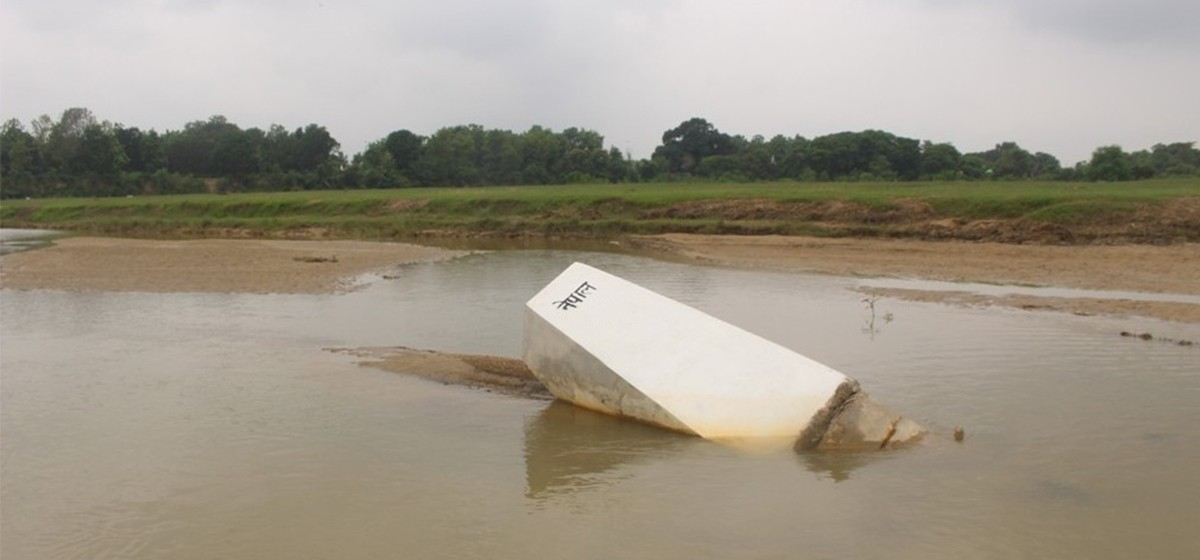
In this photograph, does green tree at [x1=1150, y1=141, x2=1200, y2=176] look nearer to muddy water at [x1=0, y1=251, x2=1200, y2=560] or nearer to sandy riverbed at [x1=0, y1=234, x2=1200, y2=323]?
sandy riverbed at [x1=0, y1=234, x2=1200, y2=323]

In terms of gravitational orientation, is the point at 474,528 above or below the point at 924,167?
below

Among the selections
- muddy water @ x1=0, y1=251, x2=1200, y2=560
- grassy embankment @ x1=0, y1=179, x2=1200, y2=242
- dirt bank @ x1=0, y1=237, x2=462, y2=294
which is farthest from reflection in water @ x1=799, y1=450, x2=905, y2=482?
grassy embankment @ x1=0, y1=179, x2=1200, y2=242

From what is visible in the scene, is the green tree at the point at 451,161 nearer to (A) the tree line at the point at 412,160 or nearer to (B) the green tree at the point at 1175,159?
(A) the tree line at the point at 412,160

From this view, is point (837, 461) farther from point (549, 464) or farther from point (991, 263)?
point (991, 263)

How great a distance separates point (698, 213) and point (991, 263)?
13.5 m

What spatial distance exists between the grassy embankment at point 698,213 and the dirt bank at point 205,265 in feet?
24.3

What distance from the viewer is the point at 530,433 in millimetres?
8664

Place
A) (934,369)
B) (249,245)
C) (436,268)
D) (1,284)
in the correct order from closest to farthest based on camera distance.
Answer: (934,369)
(1,284)
(436,268)
(249,245)

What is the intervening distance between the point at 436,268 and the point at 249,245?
848 centimetres

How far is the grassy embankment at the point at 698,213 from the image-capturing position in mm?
25250

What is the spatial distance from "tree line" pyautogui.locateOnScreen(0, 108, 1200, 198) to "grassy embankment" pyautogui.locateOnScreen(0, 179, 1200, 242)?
1329 centimetres

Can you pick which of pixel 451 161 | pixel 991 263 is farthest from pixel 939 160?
pixel 991 263

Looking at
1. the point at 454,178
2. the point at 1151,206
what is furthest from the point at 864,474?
the point at 454,178

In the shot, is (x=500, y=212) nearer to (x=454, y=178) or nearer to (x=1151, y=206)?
(x=1151, y=206)
